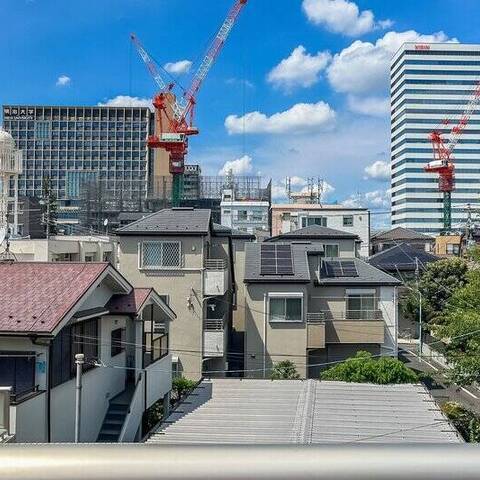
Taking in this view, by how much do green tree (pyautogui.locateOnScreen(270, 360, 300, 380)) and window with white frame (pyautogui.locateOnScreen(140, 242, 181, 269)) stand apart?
4.01m

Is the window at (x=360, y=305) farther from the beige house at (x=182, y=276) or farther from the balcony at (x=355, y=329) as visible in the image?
the beige house at (x=182, y=276)

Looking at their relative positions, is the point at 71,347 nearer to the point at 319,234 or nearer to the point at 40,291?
the point at 40,291

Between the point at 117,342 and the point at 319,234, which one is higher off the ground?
the point at 319,234

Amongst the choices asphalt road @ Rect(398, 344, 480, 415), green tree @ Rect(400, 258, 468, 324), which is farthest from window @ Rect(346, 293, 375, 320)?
green tree @ Rect(400, 258, 468, 324)

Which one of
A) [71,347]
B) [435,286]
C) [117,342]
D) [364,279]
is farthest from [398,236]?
[71,347]

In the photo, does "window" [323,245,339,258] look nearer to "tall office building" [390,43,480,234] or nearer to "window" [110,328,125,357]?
"window" [110,328,125,357]

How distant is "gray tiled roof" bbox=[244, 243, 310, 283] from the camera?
50.5 ft

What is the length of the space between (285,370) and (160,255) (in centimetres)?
475

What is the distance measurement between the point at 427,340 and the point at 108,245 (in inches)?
610

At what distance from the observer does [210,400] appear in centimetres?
896

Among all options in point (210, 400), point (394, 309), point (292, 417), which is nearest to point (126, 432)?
point (210, 400)

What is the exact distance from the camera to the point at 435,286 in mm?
24203

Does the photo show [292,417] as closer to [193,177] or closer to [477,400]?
[477,400]

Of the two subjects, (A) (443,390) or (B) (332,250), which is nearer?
(A) (443,390)
